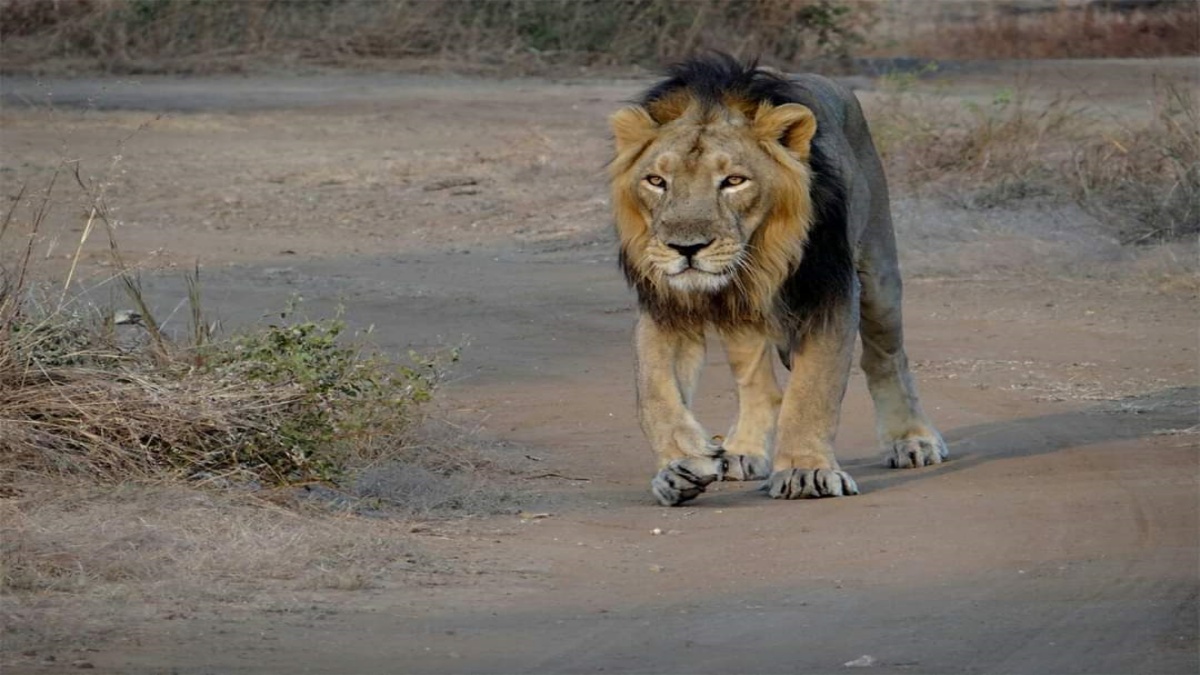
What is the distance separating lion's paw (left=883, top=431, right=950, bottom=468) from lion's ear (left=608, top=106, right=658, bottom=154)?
1.54m

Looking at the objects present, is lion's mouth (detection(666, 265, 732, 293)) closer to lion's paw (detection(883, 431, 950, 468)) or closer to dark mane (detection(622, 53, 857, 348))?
dark mane (detection(622, 53, 857, 348))

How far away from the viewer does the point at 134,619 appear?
4543 mm

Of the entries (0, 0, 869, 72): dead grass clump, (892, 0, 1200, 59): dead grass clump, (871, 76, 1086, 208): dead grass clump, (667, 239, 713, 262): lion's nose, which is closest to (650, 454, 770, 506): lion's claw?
(667, 239, 713, 262): lion's nose

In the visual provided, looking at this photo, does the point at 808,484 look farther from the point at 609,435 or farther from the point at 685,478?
the point at 609,435

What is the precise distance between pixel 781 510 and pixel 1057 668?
189cm

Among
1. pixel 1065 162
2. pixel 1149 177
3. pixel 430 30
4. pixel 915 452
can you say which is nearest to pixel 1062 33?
pixel 430 30

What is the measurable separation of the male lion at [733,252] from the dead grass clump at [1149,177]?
589 centimetres

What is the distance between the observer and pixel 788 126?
6.35 metres

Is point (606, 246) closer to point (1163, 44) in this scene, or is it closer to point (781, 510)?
point (781, 510)

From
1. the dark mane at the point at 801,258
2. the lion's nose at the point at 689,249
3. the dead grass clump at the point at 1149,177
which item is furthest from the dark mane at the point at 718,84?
the dead grass clump at the point at 1149,177

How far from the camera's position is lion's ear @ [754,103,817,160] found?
6305 mm

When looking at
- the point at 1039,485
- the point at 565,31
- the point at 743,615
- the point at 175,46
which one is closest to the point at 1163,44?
the point at 565,31

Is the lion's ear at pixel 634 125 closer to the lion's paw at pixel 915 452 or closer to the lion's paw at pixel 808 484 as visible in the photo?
the lion's paw at pixel 808 484

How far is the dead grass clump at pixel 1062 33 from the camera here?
2253 centimetres
